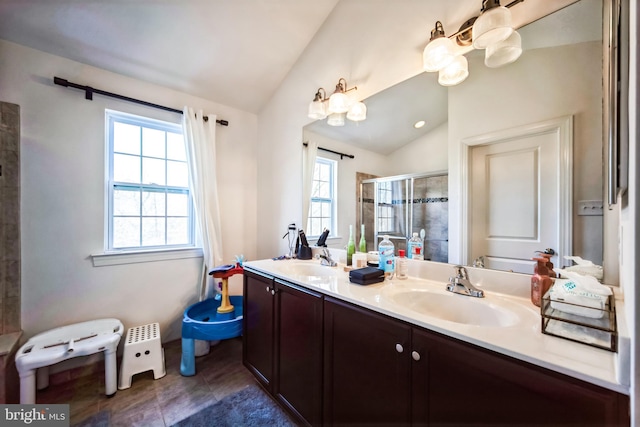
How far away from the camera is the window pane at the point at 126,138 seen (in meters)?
2.11

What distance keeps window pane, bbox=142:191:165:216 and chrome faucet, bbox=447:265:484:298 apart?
96.0 inches

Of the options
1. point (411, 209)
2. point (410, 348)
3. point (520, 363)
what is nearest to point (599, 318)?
point (520, 363)

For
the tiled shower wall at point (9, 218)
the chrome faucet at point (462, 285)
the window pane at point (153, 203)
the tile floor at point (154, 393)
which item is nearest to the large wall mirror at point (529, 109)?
the chrome faucet at point (462, 285)

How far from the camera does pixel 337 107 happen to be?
1876 millimetres

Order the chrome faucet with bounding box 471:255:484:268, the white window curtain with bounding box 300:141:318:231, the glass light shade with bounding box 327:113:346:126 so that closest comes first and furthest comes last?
the chrome faucet with bounding box 471:255:484:268 < the glass light shade with bounding box 327:113:346:126 < the white window curtain with bounding box 300:141:318:231

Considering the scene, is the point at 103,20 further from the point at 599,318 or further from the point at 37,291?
the point at 599,318

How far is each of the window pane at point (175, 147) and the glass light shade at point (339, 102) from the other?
1.49 metres

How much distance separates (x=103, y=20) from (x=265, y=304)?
2.25 meters

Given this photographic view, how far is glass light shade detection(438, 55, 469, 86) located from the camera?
128 cm

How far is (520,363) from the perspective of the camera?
691 mm

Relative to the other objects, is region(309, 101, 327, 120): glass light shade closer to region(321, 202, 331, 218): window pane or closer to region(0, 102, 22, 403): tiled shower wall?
region(321, 202, 331, 218): window pane

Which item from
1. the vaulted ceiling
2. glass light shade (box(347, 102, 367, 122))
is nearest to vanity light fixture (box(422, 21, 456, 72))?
the vaulted ceiling

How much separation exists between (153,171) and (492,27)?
2631 mm

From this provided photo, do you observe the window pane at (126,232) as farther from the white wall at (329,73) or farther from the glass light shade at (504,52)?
the glass light shade at (504,52)
